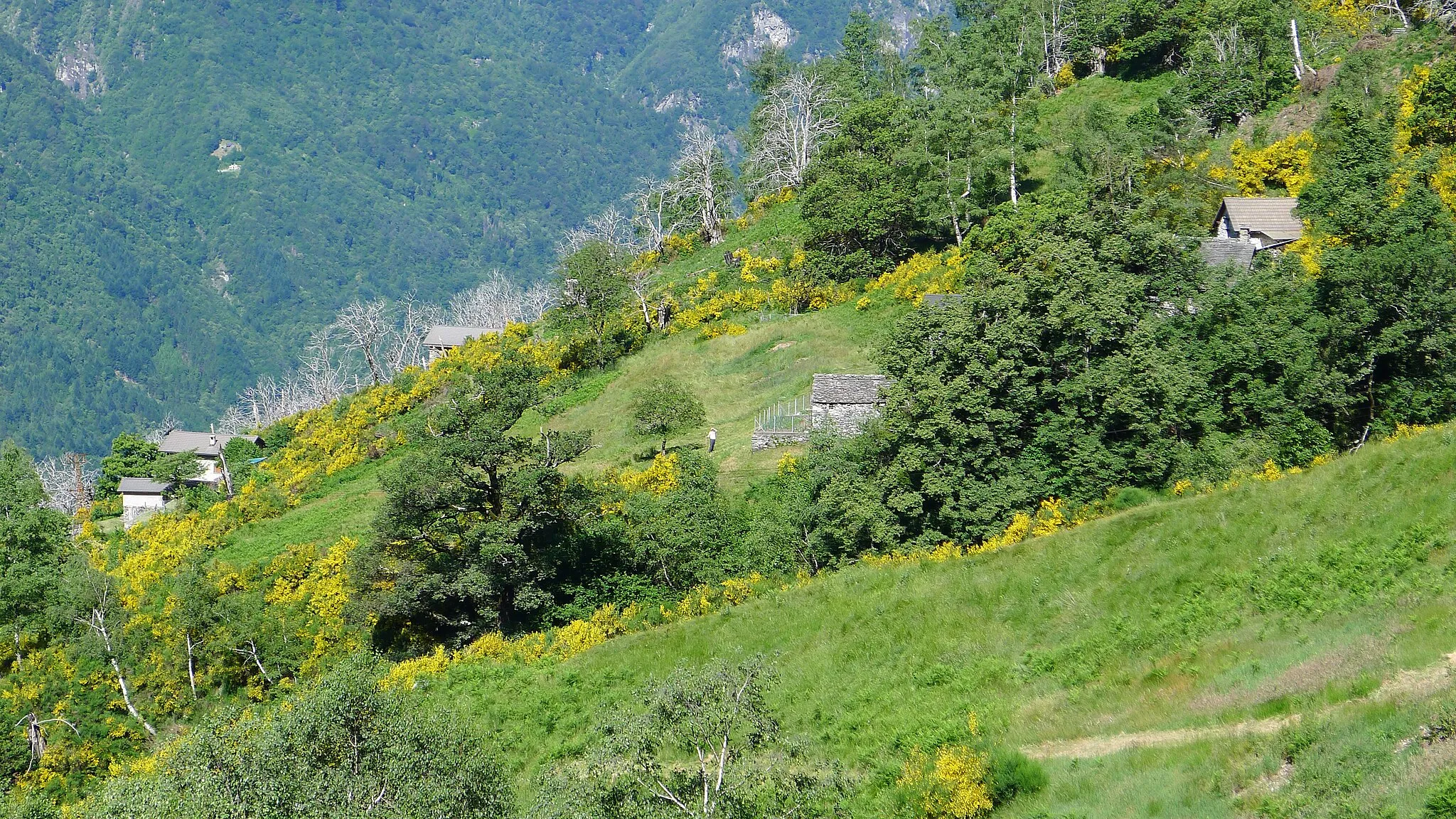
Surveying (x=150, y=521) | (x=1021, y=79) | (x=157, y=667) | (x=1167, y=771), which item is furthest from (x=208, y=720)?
(x=1021, y=79)

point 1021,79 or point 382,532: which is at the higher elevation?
point 1021,79

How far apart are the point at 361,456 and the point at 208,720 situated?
48795 millimetres

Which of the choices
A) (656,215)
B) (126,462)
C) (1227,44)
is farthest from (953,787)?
(126,462)

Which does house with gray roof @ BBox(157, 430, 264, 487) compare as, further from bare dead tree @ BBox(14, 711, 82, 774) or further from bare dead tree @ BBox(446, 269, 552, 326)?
bare dead tree @ BBox(14, 711, 82, 774)

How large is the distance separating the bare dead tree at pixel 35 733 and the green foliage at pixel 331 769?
24.6 meters

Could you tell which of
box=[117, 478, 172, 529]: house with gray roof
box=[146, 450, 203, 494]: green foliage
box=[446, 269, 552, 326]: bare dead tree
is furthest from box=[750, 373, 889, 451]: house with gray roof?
box=[446, 269, 552, 326]: bare dead tree

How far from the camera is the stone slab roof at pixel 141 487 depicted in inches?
3809

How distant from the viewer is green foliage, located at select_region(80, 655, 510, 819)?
1984 centimetres

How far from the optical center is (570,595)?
43438 millimetres

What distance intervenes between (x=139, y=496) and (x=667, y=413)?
212 ft

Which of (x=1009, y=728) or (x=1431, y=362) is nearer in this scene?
(x=1009, y=728)

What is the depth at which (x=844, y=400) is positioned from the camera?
5091 centimetres

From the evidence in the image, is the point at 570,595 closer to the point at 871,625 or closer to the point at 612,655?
the point at 612,655

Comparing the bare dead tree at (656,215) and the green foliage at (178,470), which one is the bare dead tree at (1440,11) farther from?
the green foliage at (178,470)
